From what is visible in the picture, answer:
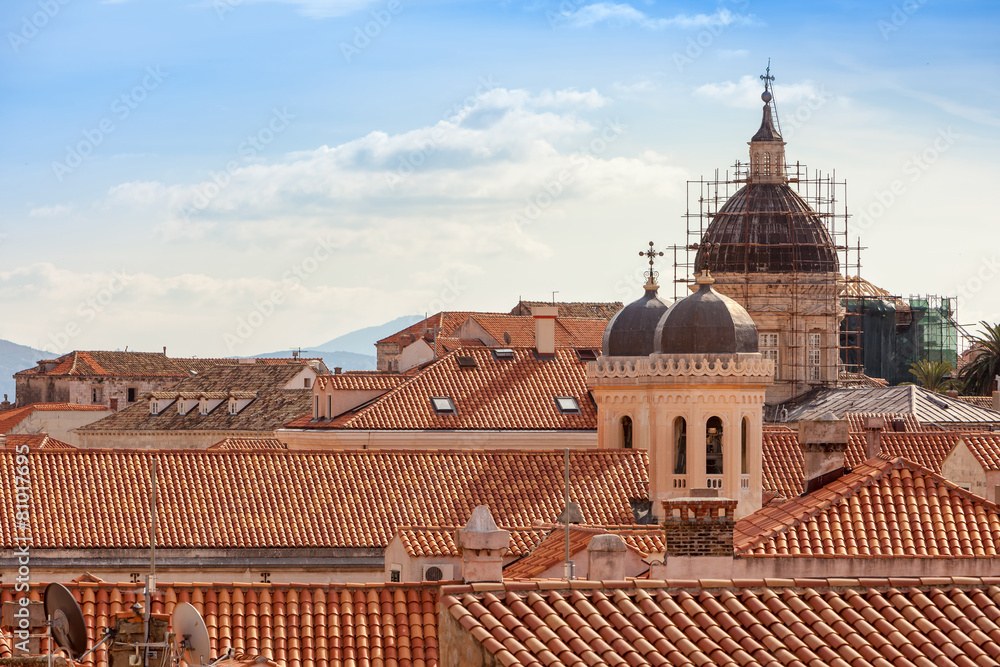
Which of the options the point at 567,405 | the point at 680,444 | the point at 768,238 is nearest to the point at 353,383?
the point at 567,405

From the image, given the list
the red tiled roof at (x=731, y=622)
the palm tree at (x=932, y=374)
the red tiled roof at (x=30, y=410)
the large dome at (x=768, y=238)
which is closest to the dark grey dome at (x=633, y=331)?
the red tiled roof at (x=731, y=622)

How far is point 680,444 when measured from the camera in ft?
140

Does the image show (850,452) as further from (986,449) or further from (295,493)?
(295,493)

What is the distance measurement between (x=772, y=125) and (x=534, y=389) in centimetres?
4460

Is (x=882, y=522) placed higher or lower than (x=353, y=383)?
lower

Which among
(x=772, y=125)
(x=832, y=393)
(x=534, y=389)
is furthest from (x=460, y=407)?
(x=772, y=125)

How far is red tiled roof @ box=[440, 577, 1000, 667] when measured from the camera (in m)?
16.1

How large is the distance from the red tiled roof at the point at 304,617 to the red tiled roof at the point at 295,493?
15121mm

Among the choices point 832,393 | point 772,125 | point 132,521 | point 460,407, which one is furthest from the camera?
point 772,125

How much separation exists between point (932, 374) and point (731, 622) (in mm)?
91519

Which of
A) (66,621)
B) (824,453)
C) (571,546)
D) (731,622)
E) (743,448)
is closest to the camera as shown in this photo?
(731,622)

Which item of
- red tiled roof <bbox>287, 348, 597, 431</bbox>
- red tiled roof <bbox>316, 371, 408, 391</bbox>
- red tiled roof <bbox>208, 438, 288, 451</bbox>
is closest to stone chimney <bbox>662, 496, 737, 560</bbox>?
red tiled roof <bbox>208, 438, 288, 451</bbox>

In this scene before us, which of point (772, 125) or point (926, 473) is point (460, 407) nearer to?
point (926, 473)

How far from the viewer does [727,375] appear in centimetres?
4144
